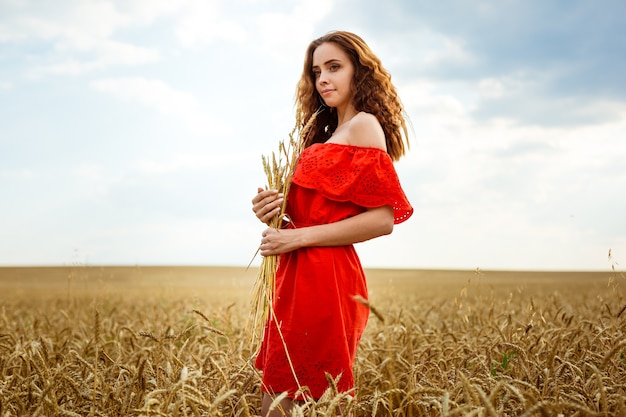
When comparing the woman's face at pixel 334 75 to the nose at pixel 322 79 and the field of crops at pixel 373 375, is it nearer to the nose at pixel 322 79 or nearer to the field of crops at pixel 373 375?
the nose at pixel 322 79

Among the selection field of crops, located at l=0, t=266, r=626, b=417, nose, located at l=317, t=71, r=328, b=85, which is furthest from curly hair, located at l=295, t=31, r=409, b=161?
field of crops, located at l=0, t=266, r=626, b=417

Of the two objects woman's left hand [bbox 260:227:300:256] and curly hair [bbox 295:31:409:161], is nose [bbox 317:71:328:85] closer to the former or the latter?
curly hair [bbox 295:31:409:161]

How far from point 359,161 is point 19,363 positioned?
8.43ft

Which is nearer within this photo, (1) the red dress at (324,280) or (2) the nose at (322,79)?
(1) the red dress at (324,280)

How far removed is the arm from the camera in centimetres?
252

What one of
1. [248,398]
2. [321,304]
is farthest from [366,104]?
[248,398]

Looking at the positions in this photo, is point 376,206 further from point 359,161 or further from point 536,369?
point 536,369

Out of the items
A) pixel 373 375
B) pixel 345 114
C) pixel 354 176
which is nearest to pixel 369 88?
pixel 345 114

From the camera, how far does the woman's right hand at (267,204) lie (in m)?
2.70

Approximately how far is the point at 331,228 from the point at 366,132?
527mm

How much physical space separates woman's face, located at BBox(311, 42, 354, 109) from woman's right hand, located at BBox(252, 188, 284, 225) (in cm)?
58

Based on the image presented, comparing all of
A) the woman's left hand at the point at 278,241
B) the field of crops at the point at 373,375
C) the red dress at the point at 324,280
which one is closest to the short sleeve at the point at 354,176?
the red dress at the point at 324,280

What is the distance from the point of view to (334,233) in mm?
2523

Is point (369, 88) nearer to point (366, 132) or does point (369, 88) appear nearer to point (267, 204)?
point (366, 132)
